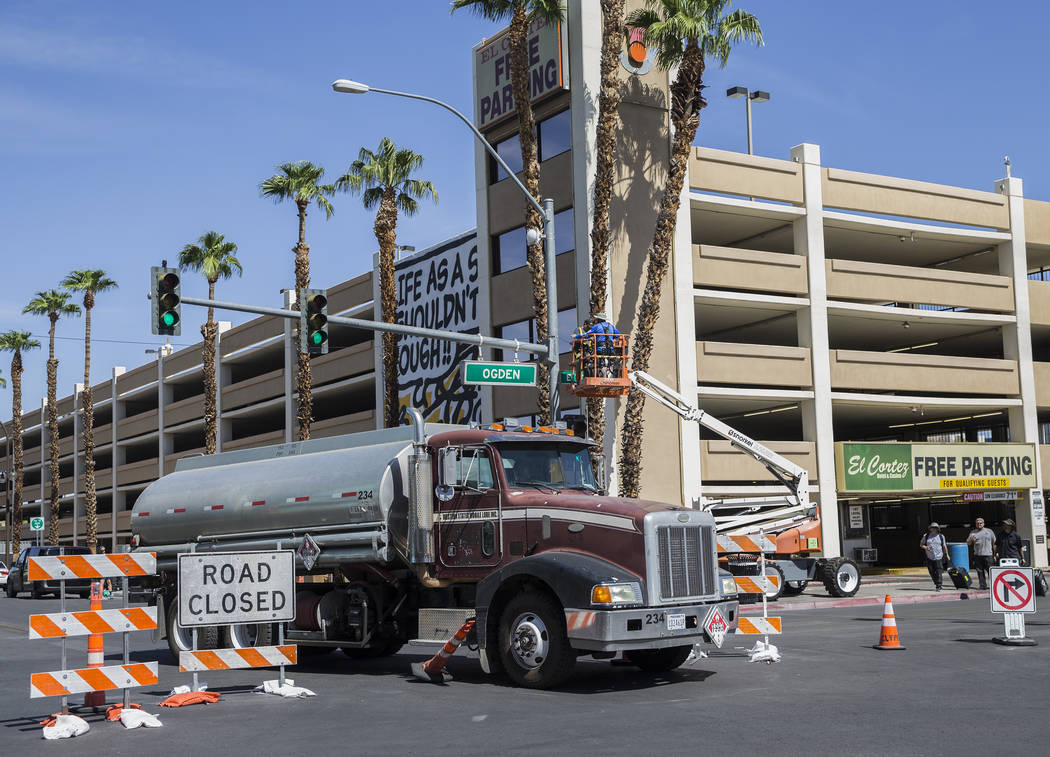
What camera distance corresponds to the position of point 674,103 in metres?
33.4

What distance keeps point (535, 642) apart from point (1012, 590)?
7446 millimetres

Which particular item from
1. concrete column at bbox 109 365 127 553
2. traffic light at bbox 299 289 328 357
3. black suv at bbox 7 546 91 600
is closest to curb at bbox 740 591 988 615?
traffic light at bbox 299 289 328 357

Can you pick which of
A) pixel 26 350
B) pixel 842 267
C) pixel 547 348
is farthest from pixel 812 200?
pixel 26 350

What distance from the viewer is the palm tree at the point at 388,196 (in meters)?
39.3

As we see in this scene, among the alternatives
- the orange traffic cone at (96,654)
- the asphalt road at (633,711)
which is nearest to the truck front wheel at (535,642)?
the asphalt road at (633,711)

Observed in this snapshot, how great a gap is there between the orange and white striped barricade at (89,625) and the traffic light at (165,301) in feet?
29.0

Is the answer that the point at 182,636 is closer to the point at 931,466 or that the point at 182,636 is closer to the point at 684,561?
the point at 684,561

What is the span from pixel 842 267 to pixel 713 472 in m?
9.01

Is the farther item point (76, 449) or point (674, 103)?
point (76, 449)

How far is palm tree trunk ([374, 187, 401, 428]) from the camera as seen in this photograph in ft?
128

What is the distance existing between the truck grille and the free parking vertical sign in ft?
17.1

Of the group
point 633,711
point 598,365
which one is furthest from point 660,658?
point 598,365

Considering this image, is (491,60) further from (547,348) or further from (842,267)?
(547,348)

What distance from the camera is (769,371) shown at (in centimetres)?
3719
